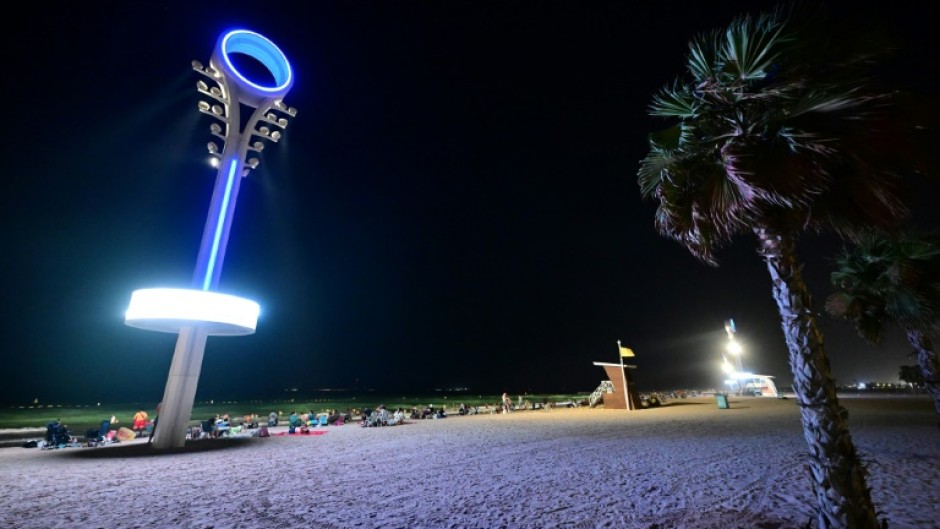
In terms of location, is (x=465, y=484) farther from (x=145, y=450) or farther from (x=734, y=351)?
(x=734, y=351)

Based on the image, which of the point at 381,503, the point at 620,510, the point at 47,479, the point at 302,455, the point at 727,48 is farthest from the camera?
the point at 302,455

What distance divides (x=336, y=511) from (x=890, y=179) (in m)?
9.61

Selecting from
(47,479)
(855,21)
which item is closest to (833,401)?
(855,21)

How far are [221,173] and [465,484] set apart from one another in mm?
16290

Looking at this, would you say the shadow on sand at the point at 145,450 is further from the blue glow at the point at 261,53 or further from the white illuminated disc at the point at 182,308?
the blue glow at the point at 261,53

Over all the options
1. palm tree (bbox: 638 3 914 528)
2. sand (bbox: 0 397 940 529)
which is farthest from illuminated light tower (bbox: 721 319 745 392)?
palm tree (bbox: 638 3 914 528)

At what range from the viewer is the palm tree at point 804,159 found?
4500mm

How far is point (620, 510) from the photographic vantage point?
6.64 metres

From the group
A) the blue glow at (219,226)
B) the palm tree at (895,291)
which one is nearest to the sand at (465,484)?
the palm tree at (895,291)

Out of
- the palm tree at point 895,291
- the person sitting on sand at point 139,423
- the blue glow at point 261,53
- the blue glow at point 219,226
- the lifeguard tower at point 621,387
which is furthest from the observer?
the lifeguard tower at point 621,387

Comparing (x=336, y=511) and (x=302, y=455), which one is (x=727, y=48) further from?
(x=302, y=455)

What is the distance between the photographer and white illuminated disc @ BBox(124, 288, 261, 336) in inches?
550

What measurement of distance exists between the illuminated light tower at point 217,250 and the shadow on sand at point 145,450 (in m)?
0.46

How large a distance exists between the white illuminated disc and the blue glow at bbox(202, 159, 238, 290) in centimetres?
143
